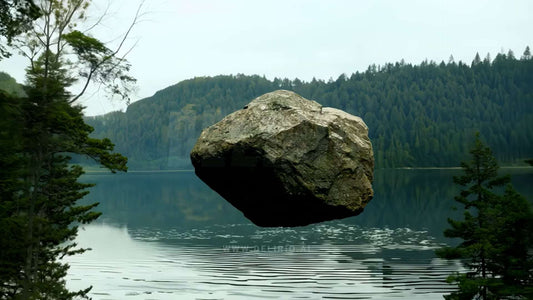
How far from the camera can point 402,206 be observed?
8706 cm

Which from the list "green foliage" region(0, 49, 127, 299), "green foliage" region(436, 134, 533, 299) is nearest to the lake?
"green foliage" region(436, 134, 533, 299)

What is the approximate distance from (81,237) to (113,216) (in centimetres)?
2775

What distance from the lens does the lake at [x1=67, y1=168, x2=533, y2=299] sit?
117 ft

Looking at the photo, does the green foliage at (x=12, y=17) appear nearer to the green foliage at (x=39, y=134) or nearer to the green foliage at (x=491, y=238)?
the green foliage at (x=39, y=134)

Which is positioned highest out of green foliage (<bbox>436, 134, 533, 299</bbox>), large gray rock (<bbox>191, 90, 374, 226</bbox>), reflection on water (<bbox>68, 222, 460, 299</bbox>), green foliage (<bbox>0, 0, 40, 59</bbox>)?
green foliage (<bbox>0, 0, 40, 59</bbox>)

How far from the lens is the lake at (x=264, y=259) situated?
35.5 metres

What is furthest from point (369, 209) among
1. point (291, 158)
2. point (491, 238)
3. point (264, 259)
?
point (291, 158)

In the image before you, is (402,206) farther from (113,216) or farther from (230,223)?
(113,216)

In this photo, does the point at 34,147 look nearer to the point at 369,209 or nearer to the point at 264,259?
the point at 264,259

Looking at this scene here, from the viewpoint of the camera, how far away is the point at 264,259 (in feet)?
152

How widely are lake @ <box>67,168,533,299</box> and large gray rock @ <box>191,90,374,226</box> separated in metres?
20.9

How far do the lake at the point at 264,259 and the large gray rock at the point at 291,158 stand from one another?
68.5ft

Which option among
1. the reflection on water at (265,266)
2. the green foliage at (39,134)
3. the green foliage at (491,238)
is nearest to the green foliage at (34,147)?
the green foliage at (39,134)

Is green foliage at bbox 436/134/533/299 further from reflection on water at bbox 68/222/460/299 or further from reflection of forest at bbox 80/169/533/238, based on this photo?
reflection of forest at bbox 80/169/533/238
